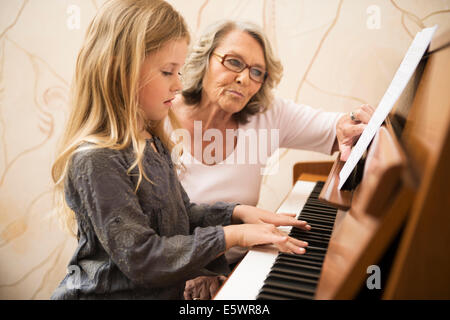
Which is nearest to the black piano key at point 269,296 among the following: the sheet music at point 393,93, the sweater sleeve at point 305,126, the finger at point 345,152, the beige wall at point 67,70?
the sheet music at point 393,93

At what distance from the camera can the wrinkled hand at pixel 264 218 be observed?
1.03 meters

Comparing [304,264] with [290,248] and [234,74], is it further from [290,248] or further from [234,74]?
[234,74]

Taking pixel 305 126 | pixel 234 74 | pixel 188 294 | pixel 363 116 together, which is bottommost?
pixel 188 294

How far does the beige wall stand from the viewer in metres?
1.96

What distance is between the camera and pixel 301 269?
800 mm

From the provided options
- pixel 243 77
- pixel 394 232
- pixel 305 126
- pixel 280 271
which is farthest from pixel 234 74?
pixel 394 232

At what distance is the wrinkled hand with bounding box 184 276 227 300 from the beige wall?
117 cm

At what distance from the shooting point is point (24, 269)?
8.04ft

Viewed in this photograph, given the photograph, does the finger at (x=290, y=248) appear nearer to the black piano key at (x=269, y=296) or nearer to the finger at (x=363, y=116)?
the black piano key at (x=269, y=296)

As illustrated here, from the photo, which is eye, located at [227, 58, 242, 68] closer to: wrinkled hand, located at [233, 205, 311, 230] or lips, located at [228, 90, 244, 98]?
lips, located at [228, 90, 244, 98]

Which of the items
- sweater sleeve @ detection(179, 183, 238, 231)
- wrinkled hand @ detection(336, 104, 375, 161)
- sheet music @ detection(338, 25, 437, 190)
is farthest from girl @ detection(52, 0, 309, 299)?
wrinkled hand @ detection(336, 104, 375, 161)

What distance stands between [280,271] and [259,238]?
0.12 m
